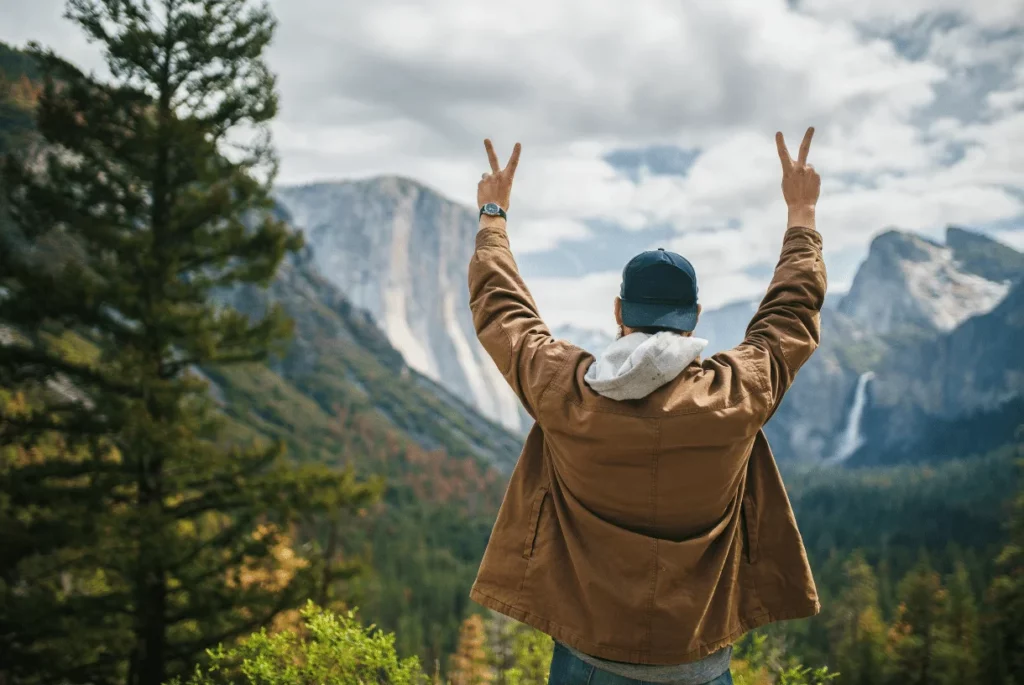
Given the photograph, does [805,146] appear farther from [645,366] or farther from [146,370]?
[146,370]

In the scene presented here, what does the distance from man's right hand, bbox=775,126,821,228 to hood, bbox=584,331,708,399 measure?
0.97m

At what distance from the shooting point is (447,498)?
14900 centimetres

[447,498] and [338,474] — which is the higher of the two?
[338,474]

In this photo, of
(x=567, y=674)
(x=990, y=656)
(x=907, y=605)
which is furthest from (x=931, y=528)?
(x=567, y=674)

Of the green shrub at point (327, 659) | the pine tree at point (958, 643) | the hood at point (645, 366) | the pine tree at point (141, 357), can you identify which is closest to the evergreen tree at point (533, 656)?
the green shrub at point (327, 659)

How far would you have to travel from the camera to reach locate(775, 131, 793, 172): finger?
353 cm

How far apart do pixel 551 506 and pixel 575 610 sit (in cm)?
40

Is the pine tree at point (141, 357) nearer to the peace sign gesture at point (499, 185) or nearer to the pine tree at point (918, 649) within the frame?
the peace sign gesture at point (499, 185)

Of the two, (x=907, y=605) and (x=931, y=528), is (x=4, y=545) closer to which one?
(x=907, y=605)

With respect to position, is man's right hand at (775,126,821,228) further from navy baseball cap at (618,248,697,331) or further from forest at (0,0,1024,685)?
forest at (0,0,1024,685)

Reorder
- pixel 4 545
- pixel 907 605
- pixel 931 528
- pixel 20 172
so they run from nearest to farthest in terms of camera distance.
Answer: pixel 4 545, pixel 20 172, pixel 907 605, pixel 931 528

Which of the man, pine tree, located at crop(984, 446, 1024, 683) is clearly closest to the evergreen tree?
the man

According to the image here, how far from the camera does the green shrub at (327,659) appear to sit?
15.8 ft

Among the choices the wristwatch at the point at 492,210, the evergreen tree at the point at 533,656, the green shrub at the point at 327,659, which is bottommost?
the evergreen tree at the point at 533,656
